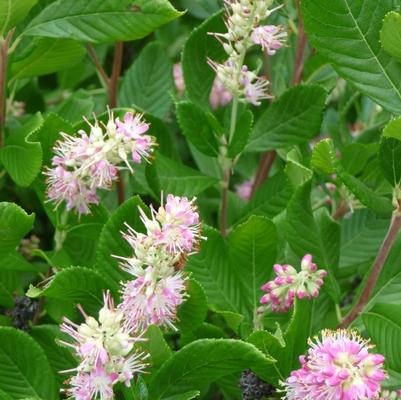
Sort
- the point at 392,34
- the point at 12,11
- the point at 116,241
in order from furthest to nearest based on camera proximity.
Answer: the point at 12,11
the point at 116,241
the point at 392,34

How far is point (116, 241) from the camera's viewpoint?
167 cm

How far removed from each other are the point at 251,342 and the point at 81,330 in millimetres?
300

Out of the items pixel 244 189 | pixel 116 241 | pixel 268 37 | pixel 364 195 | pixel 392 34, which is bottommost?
pixel 244 189

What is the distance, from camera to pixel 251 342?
151 centimetres

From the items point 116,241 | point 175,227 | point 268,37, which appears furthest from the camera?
point 268,37

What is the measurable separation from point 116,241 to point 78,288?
118 millimetres

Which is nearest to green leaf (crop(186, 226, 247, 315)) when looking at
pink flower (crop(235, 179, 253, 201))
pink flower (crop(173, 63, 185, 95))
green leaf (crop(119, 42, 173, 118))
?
green leaf (crop(119, 42, 173, 118))

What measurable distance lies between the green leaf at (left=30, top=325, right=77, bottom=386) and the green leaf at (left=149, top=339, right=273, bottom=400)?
27 centimetres

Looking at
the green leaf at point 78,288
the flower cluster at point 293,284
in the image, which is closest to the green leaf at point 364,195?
the flower cluster at point 293,284

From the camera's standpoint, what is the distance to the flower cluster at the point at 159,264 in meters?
1.44

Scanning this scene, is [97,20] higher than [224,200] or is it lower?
higher

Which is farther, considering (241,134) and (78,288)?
(241,134)

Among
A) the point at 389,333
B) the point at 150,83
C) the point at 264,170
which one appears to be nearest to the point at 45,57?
the point at 150,83

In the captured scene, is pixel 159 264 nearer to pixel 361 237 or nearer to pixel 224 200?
pixel 224 200
